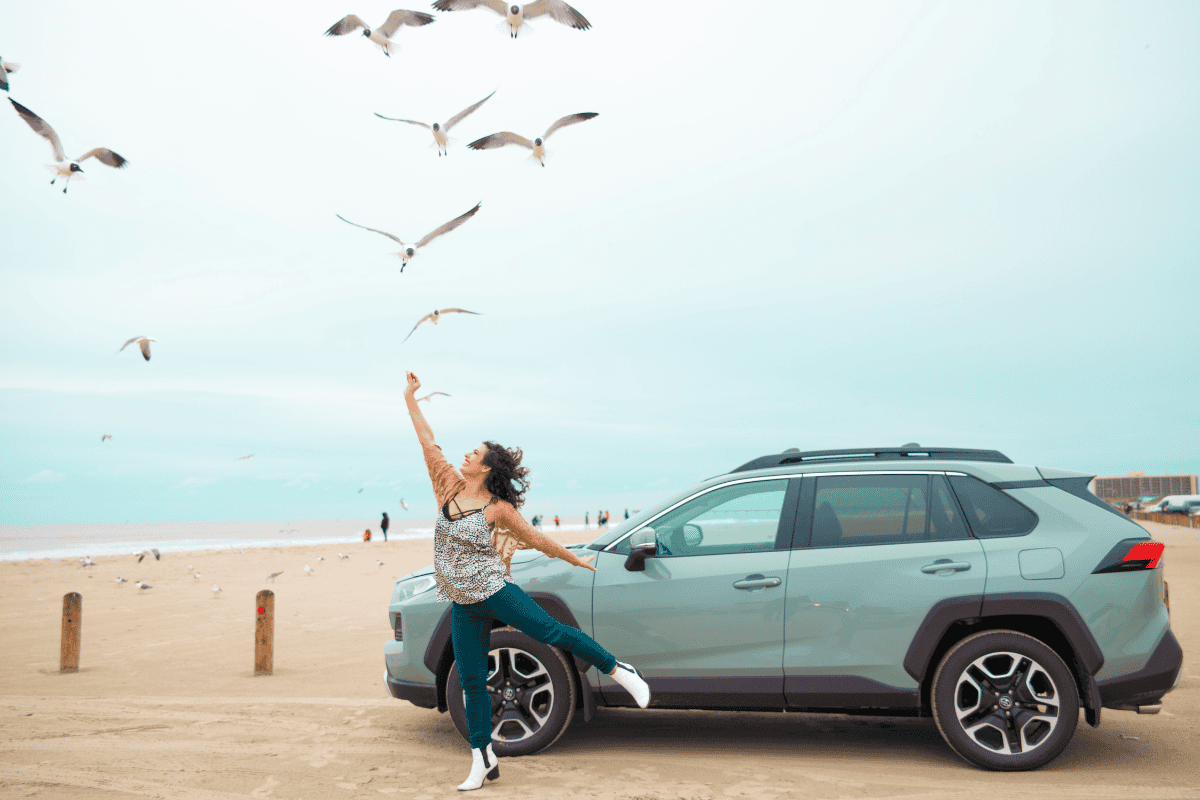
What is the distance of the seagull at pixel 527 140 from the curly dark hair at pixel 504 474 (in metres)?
8.28

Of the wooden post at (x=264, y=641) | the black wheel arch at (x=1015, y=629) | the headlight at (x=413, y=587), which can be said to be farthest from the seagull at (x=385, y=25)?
the black wheel arch at (x=1015, y=629)

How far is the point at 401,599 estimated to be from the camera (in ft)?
18.9

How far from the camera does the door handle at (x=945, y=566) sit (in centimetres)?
483

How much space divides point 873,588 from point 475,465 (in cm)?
245

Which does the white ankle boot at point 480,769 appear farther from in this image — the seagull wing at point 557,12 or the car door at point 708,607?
the seagull wing at point 557,12

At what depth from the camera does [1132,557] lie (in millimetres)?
4688

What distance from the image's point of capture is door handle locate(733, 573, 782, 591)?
16.4 ft

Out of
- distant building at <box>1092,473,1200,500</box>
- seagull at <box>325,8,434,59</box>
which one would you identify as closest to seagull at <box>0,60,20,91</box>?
seagull at <box>325,8,434,59</box>

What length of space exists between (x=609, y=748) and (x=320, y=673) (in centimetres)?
433

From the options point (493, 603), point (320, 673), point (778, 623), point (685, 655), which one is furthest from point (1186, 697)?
point (320, 673)

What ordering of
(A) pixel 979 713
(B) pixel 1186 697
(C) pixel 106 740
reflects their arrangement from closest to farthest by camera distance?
(A) pixel 979 713 < (C) pixel 106 740 < (B) pixel 1186 697

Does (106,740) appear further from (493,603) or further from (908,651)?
(908,651)

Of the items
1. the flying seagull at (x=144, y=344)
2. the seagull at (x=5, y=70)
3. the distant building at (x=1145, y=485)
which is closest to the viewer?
the seagull at (x=5, y=70)

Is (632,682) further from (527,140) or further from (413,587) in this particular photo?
(527,140)
